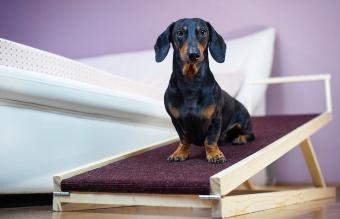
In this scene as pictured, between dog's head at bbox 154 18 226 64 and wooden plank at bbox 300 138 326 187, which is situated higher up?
dog's head at bbox 154 18 226 64

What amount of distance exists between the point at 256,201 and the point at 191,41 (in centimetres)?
53

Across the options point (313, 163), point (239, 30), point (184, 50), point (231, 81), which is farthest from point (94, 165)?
point (239, 30)

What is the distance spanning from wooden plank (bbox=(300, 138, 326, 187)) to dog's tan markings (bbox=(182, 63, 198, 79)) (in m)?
0.93

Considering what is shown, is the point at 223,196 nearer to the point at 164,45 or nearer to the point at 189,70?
the point at 189,70

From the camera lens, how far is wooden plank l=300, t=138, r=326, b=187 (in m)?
2.43

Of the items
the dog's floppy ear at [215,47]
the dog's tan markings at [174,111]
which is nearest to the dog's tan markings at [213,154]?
the dog's tan markings at [174,111]

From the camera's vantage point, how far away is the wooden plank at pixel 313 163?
7.97 ft

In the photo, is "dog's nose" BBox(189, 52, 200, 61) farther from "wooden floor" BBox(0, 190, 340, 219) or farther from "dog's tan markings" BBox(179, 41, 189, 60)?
"wooden floor" BBox(0, 190, 340, 219)

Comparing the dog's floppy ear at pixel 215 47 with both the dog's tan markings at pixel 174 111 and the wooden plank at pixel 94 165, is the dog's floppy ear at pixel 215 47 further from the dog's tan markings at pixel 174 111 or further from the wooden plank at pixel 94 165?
the wooden plank at pixel 94 165

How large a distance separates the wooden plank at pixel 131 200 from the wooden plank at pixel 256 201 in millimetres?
39

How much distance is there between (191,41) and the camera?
1.62m

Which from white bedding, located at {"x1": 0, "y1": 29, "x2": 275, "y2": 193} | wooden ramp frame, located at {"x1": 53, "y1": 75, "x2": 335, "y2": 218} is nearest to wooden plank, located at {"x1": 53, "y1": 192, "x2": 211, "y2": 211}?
wooden ramp frame, located at {"x1": 53, "y1": 75, "x2": 335, "y2": 218}

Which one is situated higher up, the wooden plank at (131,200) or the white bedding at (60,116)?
the white bedding at (60,116)

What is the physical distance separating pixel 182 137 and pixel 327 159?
1.58 meters
